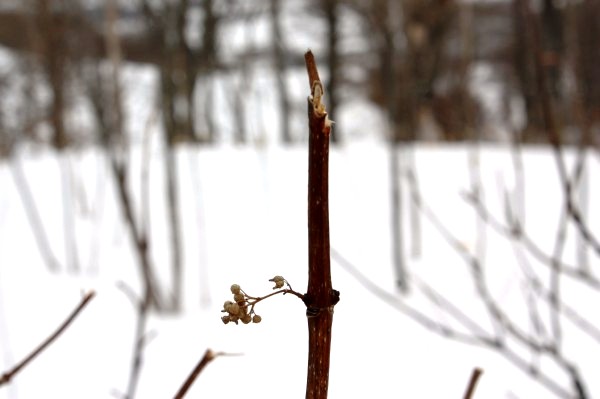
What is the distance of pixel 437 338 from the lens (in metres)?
1.57

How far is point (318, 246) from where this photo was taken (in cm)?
25

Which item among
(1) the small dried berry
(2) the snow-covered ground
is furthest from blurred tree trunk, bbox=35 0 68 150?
(1) the small dried berry

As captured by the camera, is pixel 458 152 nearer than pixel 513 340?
No

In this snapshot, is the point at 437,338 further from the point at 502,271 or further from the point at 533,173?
the point at 533,173

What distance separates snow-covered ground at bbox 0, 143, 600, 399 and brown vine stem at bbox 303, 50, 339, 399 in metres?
0.30

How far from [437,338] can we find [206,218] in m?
1.91

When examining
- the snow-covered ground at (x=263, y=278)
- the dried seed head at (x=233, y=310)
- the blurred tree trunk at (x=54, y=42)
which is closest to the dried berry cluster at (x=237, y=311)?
the dried seed head at (x=233, y=310)

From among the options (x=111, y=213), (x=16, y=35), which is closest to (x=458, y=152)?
(x=111, y=213)

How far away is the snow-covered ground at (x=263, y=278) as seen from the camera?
1.14m

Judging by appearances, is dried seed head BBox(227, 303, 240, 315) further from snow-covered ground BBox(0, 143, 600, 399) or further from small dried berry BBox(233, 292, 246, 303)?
snow-covered ground BBox(0, 143, 600, 399)

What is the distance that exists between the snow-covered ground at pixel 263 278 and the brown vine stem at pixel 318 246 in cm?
30

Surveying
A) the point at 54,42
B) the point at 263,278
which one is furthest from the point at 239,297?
the point at 54,42

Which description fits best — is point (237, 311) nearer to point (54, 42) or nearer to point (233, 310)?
point (233, 310)

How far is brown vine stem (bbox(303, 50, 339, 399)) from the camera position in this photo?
238 mm
